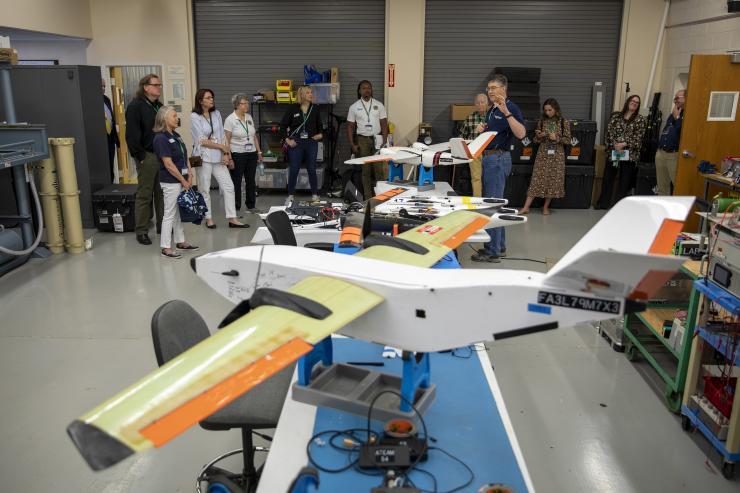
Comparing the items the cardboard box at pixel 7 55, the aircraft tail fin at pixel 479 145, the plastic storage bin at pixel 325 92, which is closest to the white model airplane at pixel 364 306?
the aircraft tail fin at pixel 479 145

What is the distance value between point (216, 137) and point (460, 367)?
5.62 m

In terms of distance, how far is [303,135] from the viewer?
8898mm

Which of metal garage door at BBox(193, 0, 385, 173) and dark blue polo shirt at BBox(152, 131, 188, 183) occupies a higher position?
metal garage door at BBox(193, 0, 385, 173)

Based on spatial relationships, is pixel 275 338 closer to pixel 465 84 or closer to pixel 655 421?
pixel 655 421

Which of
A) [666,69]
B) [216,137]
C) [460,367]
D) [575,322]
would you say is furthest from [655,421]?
[666,69]

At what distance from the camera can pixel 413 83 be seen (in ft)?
32.3

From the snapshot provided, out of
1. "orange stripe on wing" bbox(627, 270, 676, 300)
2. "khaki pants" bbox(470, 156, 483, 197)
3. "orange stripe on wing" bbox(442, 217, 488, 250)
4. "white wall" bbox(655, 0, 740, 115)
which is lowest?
"khaki pants" bbox(470, 156, 483, 197)

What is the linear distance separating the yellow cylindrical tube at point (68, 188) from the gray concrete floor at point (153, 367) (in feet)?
1.97

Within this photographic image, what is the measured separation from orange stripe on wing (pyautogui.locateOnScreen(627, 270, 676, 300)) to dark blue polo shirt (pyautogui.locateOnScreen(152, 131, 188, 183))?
5.19 metres

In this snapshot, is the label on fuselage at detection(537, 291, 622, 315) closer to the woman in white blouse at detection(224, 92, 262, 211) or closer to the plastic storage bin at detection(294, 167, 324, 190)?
the woman in white blouse at detection(224, 92, 262, 211)

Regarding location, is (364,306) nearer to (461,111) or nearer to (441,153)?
(441,153)

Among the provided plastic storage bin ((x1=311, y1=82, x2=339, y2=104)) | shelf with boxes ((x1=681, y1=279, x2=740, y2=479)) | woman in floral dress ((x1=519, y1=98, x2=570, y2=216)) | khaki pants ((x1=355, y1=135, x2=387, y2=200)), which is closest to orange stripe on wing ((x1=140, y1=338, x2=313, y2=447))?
shelf with boxes ((x1=681, y1=279, x2=740, y2=479))

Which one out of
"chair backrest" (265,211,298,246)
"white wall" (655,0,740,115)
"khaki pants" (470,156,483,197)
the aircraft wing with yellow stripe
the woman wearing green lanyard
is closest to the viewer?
the aircraft wing with yellow stripe

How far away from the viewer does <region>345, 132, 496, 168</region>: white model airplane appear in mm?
5867
